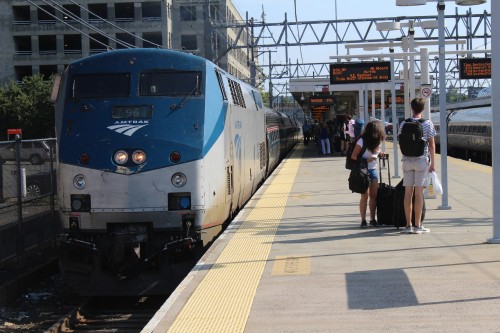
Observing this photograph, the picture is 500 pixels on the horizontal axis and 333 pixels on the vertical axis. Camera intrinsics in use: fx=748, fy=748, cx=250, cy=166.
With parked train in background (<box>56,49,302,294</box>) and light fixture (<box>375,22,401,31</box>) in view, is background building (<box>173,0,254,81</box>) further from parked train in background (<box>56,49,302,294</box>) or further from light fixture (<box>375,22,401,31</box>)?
parked train in background (<box>56,49,302,294</box>)

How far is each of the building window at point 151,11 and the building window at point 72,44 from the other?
6222mm

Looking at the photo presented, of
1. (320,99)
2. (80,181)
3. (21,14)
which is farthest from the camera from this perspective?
(21,14)

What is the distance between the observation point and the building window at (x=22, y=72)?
217ft

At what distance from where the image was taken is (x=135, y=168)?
31.0 ft

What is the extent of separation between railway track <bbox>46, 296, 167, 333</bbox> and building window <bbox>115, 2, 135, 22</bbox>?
55.5 meters

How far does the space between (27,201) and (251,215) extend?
3.81m

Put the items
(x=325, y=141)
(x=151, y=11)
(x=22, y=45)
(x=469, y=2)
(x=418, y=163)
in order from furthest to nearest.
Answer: (x=22, y=45), (x=151, y=11), (x=325, y=141), (x=469, y=2), (x=418, y=163)

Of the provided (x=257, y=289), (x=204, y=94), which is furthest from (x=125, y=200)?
(x=257, y=289)

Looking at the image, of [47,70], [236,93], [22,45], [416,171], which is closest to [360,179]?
[416,171]

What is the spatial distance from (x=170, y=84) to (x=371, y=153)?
10.2 feet

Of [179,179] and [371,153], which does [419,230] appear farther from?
[179,179]

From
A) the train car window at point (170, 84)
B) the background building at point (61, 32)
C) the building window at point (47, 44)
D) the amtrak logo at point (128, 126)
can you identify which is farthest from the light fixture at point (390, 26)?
the building window at point (47, 44)

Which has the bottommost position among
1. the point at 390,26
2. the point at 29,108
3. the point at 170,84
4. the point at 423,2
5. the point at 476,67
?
the point at 170,84

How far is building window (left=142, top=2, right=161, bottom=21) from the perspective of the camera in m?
63.2
